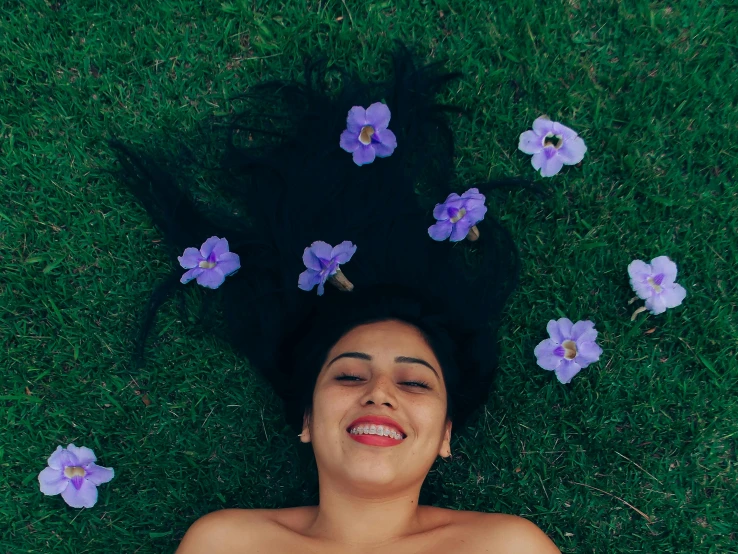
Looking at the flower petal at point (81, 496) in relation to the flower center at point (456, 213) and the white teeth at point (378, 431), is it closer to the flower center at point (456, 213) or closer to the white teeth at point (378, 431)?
the white teeth at point (378, 431)

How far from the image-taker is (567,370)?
9.72 ft

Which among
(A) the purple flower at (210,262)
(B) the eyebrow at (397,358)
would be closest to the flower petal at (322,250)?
(B) the eyebrow at (397,358)

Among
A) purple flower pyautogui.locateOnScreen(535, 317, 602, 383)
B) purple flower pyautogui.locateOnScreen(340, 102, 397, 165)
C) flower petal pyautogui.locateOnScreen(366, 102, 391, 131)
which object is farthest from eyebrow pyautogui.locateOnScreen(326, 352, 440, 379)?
flower petal pyautogui.locateOnScreen(366, 102, 391, 131)

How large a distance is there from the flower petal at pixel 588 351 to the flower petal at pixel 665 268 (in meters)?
0.40

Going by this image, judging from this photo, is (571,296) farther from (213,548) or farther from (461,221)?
(213,548)

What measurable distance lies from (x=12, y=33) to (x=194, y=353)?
5.59 feet

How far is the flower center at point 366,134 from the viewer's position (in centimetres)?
297

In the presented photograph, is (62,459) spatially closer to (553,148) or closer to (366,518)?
(366,518)

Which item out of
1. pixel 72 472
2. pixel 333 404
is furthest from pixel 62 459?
pixel 333 404

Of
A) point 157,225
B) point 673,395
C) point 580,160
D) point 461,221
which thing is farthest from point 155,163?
point 673,395

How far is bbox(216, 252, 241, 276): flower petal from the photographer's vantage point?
2959 millimetres

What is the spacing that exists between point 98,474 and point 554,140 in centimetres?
248

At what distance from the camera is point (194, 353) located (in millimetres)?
3172

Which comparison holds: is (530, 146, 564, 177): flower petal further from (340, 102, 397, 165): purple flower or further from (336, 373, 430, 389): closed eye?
(336, 373, 430, 389): closed eye
